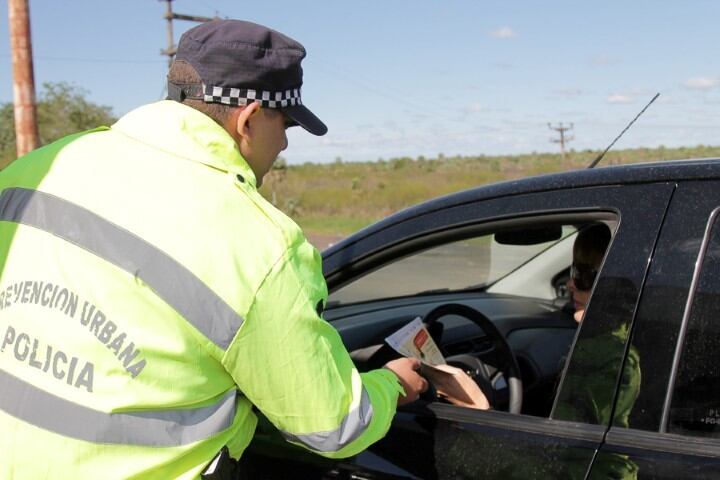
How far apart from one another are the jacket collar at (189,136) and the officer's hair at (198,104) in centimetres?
3

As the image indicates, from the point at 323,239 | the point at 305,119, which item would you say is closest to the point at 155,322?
the point at 305,119

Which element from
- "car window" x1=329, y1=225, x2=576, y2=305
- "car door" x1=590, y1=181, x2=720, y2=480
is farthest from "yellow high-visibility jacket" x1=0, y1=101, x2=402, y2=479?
"car window" x1=329, y1=225, x2=576, y2=305

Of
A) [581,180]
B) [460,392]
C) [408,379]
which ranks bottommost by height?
[460,392]

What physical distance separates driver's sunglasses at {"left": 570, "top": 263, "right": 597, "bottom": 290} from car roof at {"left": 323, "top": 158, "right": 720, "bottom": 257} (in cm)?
66

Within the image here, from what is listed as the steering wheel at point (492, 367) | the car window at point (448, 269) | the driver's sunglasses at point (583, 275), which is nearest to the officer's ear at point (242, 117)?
the car window at point (448, 269)

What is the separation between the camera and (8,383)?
1452mm

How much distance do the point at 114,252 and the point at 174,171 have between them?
0.19 metres

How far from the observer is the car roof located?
5.51 ft

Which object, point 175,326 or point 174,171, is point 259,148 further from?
point 175,326

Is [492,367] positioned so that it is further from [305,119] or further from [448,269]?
[448,269]

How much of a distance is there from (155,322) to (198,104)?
0.50 meters

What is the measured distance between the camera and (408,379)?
1.85 m

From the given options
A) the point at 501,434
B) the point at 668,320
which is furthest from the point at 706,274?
the point at 501,434

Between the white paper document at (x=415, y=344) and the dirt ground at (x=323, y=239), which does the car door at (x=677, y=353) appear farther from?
the dirt ground at (x=323, y=239)
